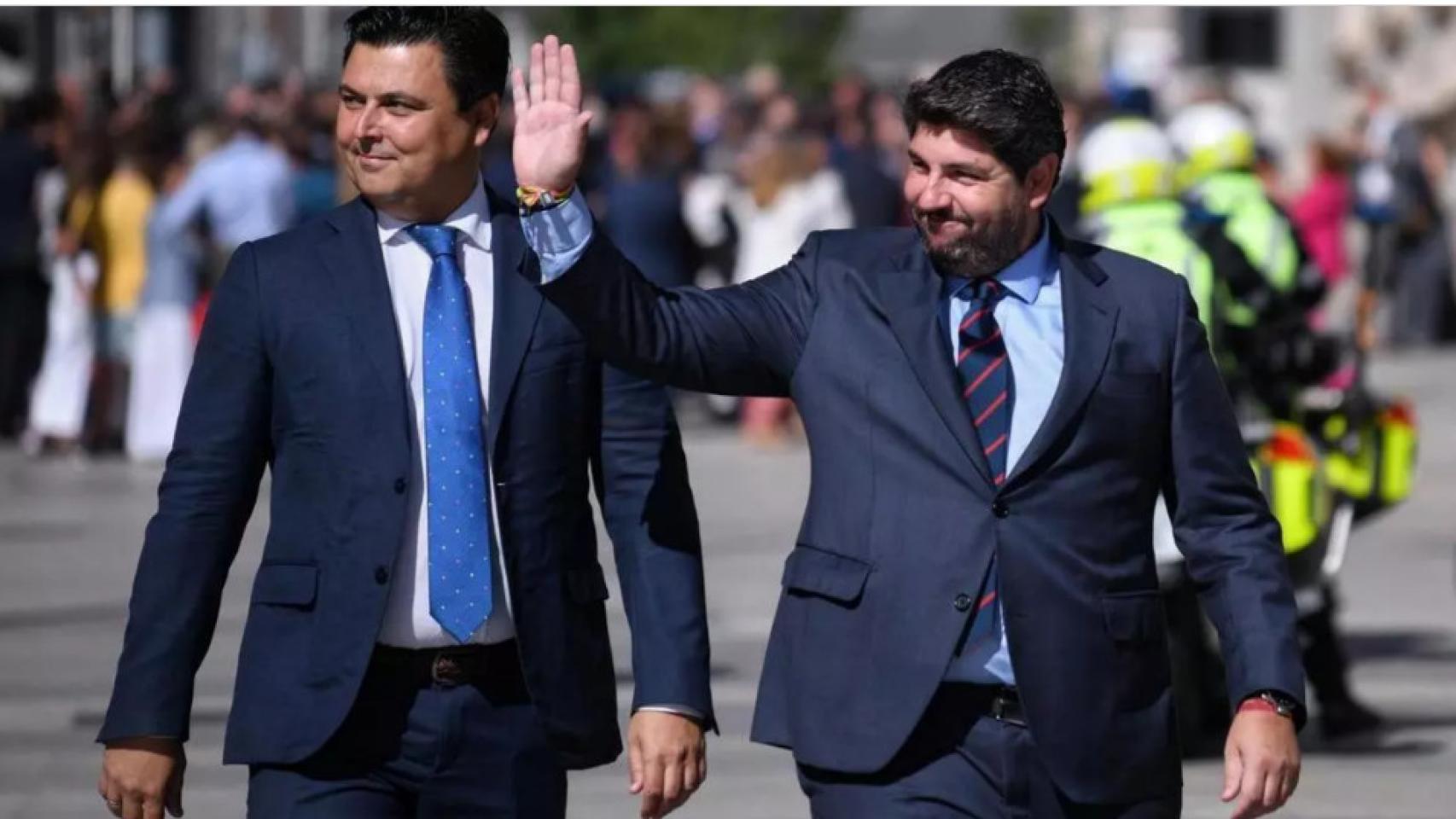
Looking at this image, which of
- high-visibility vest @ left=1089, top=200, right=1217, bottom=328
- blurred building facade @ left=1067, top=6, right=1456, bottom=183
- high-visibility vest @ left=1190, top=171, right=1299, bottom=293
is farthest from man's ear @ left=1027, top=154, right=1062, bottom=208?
blurred building facade @ left=1067, top=6, right=1456, bottom=183

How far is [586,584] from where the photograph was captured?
488cm

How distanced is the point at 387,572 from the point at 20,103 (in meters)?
16.7

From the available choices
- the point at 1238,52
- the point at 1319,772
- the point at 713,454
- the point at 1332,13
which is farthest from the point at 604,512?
the point at 1238,52

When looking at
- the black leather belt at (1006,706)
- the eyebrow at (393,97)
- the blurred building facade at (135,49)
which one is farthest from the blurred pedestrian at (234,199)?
the black leather belt at (1006,706)

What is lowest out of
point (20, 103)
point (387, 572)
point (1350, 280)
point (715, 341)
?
point (1350, 280)

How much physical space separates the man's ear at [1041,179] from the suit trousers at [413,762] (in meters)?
1.04

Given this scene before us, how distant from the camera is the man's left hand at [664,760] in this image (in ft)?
15.6

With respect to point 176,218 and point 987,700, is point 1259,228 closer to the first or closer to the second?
point 987,700

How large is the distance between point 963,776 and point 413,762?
772 millimetres

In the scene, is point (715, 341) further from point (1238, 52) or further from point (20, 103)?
point (1238, 52)

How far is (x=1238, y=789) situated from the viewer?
4.57 meters

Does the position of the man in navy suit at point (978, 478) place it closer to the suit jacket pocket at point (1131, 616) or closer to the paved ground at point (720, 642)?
the suit jacket pocket at point (1131, 616)

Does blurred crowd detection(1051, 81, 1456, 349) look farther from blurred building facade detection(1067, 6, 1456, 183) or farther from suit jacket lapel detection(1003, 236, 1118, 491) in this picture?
suit jacket lapel detection(1003, 236, 1118, 491)

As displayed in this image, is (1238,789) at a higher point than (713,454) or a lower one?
higher
